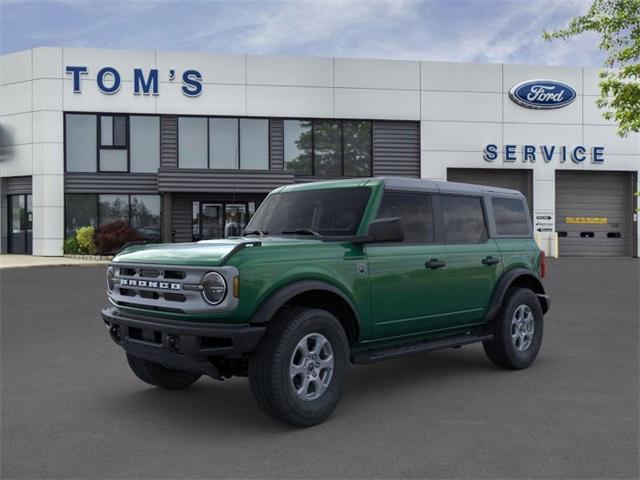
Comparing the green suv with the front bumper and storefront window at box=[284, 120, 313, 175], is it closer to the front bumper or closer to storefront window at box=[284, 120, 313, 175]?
the front bumper

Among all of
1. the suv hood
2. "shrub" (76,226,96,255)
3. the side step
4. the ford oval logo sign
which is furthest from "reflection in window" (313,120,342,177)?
the suv hood

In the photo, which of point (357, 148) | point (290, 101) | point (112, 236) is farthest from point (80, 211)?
point (357, 148)

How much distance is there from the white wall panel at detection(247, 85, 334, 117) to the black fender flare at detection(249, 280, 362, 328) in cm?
2265

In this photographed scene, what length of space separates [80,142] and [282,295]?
2388 cm

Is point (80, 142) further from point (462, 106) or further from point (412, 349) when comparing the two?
point (412, 349)

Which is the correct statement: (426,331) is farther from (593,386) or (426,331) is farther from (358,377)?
(593,386)

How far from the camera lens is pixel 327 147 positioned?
27.2 m

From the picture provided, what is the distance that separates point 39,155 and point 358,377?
2342 cm

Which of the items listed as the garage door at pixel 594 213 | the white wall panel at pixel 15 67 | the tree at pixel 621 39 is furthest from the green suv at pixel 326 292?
the garage door at pixel 594 213

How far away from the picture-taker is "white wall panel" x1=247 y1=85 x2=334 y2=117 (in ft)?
86.7

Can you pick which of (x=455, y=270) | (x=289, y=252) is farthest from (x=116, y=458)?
(x=455, y=270)

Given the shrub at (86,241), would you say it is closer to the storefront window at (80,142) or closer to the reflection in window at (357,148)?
the storefront window at (80,142)

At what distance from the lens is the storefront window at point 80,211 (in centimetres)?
2583

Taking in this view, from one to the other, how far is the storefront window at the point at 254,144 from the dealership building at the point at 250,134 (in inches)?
2.3
